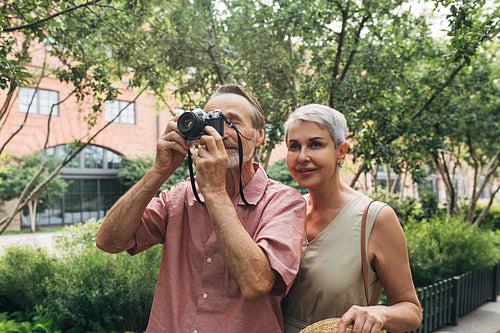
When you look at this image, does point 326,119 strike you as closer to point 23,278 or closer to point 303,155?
point 303,155

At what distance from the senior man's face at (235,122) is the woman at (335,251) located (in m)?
0.22

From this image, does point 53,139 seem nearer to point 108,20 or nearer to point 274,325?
point 108,20

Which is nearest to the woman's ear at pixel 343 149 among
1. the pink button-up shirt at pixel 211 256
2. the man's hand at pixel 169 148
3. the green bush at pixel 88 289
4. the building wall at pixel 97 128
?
the pink button-up shirt at pixel 211 256

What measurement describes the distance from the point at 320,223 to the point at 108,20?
3.89 m

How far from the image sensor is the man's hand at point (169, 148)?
1.49 m

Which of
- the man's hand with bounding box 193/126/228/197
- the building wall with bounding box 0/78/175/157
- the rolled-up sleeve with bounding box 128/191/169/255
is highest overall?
the building wall with bounding box 0/78/175/157

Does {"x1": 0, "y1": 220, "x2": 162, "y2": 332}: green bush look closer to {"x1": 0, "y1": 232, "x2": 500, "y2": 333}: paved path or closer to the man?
{"x1": 0, "y1": 232, "x2": 500, "y2": 333}: paved path

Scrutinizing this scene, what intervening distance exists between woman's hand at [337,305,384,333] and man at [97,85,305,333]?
24 centimetres

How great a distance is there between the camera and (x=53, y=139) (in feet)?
66.3

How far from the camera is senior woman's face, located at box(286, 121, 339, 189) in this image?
1.68m

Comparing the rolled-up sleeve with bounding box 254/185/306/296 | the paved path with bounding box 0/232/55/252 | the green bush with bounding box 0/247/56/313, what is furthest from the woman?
the paved path with bounding box 0/232/55/252

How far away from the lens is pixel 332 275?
1.63m

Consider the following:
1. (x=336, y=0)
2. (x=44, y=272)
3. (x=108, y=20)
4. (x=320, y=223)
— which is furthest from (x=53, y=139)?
(x=320, y=223)

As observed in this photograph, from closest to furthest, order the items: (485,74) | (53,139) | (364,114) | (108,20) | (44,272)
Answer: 1. (108,20)
2. (364,114)
3. (44,272)
4. (485,74)
5. (53,139)
